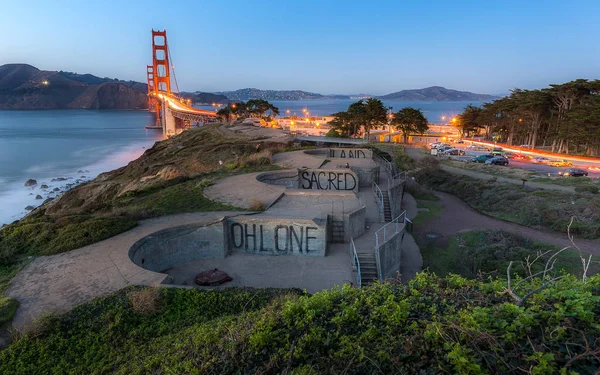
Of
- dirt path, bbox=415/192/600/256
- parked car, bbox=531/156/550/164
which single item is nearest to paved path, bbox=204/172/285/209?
dirt path, bbox=415/192/600/256

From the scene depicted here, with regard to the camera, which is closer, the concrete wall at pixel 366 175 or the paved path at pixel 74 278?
the paved path at pixel 74 278

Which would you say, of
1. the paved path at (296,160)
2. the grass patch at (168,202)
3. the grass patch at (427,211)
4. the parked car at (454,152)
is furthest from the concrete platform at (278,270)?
the parked car at (454,152)

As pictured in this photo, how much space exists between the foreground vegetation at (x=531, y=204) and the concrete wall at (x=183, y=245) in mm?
21486

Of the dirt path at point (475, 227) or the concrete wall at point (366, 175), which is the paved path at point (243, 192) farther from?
the dirt path at point (475, 227)

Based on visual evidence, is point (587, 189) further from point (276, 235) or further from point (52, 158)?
point (52, 158)

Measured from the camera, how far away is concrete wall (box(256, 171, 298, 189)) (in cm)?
2514

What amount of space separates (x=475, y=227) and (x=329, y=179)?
406 inches

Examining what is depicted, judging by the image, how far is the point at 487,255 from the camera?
59.2ft

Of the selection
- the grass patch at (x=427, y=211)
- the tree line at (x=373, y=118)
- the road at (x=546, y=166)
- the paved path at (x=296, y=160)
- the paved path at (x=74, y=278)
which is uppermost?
the tree line at (x=373, y=118)

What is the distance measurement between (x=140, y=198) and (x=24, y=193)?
34.2 meters

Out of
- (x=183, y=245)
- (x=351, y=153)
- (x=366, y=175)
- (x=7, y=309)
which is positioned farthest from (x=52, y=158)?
(x=7, y=309)

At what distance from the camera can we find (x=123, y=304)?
947 cm

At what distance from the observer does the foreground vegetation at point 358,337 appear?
4.75 meters

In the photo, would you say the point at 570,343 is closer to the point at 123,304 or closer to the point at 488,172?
the point at 123,304
